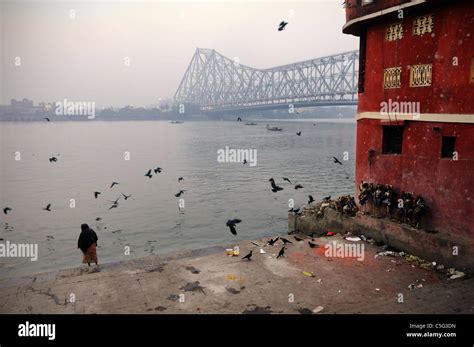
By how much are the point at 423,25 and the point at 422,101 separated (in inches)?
72.8

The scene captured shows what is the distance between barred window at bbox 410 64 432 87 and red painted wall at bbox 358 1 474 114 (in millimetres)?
100

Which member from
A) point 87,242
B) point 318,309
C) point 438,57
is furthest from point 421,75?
point 87,242

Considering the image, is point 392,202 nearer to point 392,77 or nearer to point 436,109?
point 436,109

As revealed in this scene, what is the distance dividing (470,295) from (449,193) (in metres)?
2.78

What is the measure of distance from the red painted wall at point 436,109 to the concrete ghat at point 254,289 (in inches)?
70.7

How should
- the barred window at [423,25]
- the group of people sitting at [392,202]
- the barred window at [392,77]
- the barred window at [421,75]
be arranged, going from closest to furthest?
the barred window at [423,25]
the barred window at [421,75]
the group of people sitting at [392,202]
the barred window at [392,77]

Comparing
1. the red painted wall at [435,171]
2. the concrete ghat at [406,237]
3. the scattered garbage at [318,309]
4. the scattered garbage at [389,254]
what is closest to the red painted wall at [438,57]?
the red painted wall at [435,171]

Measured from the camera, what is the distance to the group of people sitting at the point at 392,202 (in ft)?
32.9

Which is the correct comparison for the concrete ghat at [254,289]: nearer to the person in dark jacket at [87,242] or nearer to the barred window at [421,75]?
the person in dark jacket at [87,242]

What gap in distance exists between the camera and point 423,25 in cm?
973

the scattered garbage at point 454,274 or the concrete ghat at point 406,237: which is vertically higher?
the concrete ghat at point 406,237

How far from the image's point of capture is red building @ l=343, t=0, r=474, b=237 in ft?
29.3
